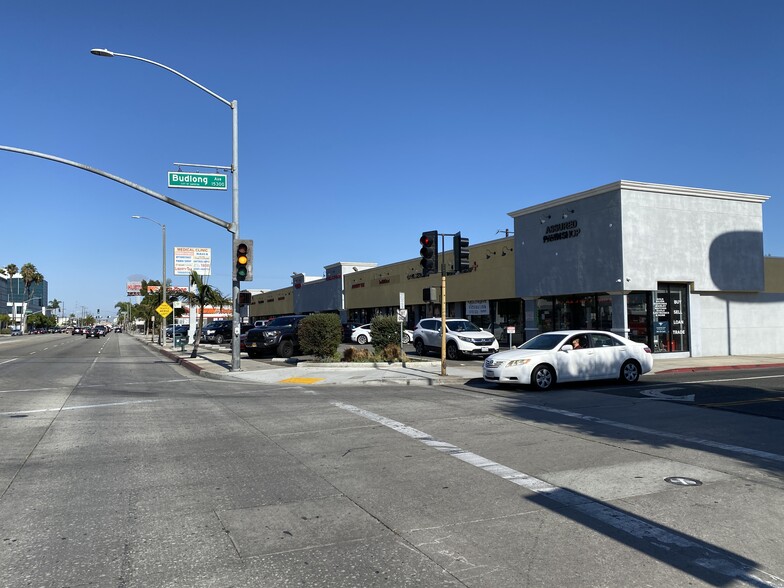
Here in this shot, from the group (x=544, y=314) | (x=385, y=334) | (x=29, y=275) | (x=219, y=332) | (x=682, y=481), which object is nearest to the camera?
(x=682, y=481)

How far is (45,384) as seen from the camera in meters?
17.8

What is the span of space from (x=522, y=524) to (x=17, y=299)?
20233 cm

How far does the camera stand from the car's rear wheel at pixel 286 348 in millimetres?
27422

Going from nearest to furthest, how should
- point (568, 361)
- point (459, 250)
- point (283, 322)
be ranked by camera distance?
point (568, 361)
point (459, 250)
point (283, 322)

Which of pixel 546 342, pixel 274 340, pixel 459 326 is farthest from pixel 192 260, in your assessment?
pixel 546 342

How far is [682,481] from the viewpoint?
21.9ft

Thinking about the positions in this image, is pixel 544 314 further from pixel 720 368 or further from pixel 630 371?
pixel 630 371

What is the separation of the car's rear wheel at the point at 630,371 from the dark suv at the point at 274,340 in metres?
15.0

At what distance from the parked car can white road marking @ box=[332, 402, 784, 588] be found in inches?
1542

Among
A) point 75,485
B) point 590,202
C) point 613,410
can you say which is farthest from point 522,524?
point 590,202

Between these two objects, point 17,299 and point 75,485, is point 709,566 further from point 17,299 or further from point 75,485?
point 17,299

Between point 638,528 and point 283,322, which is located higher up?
point 283,322

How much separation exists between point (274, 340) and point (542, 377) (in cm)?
1505

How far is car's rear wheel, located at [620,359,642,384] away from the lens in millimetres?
16516
